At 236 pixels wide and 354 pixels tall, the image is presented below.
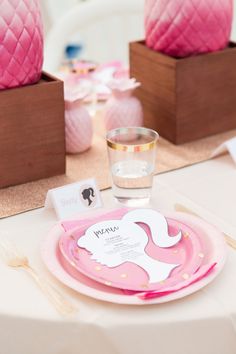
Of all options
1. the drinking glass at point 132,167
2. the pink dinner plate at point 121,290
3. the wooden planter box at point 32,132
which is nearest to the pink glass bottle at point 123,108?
the wooden planter box at point 32,132

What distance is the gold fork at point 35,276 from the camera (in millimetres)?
799

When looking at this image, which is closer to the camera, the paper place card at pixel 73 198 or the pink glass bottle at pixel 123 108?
the paper place card at pixel 73 198

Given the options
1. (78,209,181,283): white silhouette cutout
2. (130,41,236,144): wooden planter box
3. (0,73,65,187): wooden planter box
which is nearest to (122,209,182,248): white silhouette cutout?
(78,209,181,283): white silhouette cutout

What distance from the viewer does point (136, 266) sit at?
0.86m

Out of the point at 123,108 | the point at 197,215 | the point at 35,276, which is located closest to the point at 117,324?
the point at 35,276

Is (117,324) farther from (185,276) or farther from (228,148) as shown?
(228,148)

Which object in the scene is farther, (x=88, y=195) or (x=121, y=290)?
(x=88, y=195)

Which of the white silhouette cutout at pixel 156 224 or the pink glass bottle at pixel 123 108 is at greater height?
the pink glass bottle at pixel 123 108

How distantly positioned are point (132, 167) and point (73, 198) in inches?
4.5

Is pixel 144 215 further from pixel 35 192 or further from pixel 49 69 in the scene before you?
pixel 49 69

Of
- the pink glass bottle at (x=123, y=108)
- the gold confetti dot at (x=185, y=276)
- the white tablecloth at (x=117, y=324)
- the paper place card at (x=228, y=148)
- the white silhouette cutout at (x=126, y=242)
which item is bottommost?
the white tablecloth at (x=117, y=324)

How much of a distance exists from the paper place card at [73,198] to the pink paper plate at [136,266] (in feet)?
0.32

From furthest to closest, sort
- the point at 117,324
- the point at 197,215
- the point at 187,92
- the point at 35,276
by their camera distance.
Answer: the point at 187,92 → the point at 197,215 → the point at 35,276 → the point at 117,324

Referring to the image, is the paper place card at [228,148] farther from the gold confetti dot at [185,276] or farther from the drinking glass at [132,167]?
the gold confetti dot at [185,276]
